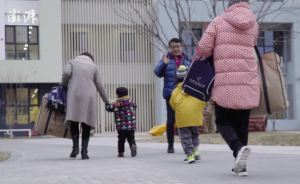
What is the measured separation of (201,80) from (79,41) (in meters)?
26.2

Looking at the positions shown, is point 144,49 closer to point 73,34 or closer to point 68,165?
point 73,34

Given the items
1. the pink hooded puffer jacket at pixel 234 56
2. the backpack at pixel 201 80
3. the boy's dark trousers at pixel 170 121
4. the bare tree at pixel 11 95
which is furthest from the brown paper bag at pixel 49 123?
the bare tree at pixel 11 95

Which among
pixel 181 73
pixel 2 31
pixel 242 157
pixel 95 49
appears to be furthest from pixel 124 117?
pixel 95 49

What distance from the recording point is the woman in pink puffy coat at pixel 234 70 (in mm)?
5559

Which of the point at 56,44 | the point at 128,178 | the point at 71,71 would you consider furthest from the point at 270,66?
the point at 56,44

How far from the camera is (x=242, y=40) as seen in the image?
5.73 meters

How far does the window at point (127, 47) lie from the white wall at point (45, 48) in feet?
13.5

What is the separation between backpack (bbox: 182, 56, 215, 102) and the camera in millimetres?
5785

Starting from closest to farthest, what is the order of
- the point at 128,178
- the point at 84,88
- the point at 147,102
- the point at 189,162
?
1. the point at 128,178
2. the point at 189,162
3. the point at 84,88
4. the point at 147,102

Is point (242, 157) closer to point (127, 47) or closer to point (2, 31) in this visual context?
point (2, 31)

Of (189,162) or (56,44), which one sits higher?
(56,44)

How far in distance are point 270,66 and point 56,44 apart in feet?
83.0

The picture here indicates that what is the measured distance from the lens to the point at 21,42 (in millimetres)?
30391

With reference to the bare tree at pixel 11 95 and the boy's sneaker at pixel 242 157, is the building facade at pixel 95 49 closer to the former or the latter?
the bare tree at pixel 11 95
